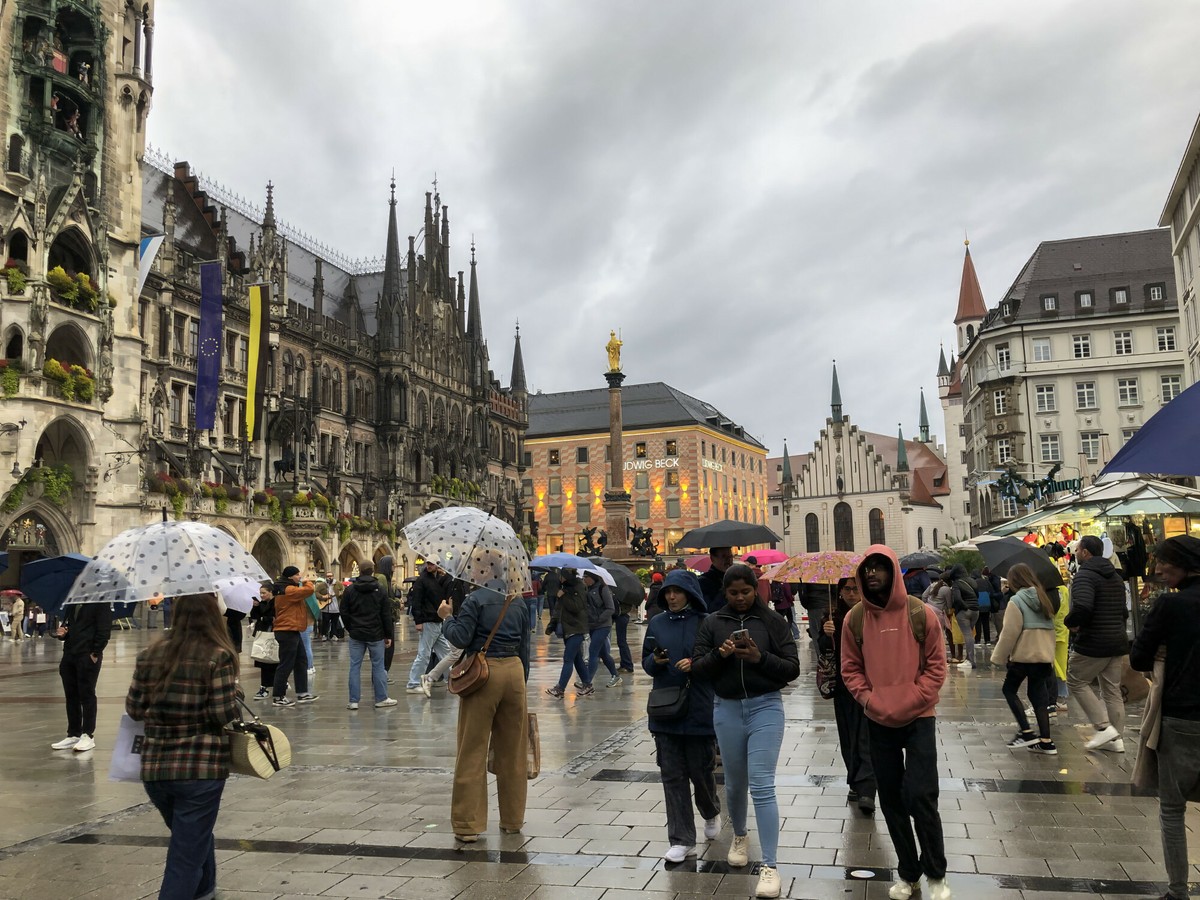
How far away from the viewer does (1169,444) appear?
5.48 metres

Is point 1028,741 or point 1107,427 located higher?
point 1107,427

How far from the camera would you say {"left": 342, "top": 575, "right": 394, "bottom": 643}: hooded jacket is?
527 inches

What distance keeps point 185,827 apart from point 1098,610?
26.3 feet

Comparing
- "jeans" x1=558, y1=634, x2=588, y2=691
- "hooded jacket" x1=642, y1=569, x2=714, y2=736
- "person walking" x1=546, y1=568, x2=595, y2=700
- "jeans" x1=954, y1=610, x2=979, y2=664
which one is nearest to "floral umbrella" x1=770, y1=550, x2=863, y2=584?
"hooded jacket" x1=642, y1=569, x2=714, y2=736

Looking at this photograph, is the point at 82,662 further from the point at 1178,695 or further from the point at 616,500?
the point at 616,500

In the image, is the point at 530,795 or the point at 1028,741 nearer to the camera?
the point at 530,795

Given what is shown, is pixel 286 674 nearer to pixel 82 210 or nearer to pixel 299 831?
pixel 299 831

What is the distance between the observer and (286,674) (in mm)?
13812

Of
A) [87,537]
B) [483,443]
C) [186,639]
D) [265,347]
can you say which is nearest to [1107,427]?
[483,443]

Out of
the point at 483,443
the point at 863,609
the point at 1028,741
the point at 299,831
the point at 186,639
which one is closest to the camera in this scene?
the point at 186,639

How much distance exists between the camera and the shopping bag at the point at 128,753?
16.8 ft

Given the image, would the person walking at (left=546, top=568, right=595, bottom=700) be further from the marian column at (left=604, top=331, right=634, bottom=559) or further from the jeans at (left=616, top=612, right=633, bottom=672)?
the marian column at (left=604, top=331, right=634, bottom=559)

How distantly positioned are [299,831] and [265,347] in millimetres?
41406

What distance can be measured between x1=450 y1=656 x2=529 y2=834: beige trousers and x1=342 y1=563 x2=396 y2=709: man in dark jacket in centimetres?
663
